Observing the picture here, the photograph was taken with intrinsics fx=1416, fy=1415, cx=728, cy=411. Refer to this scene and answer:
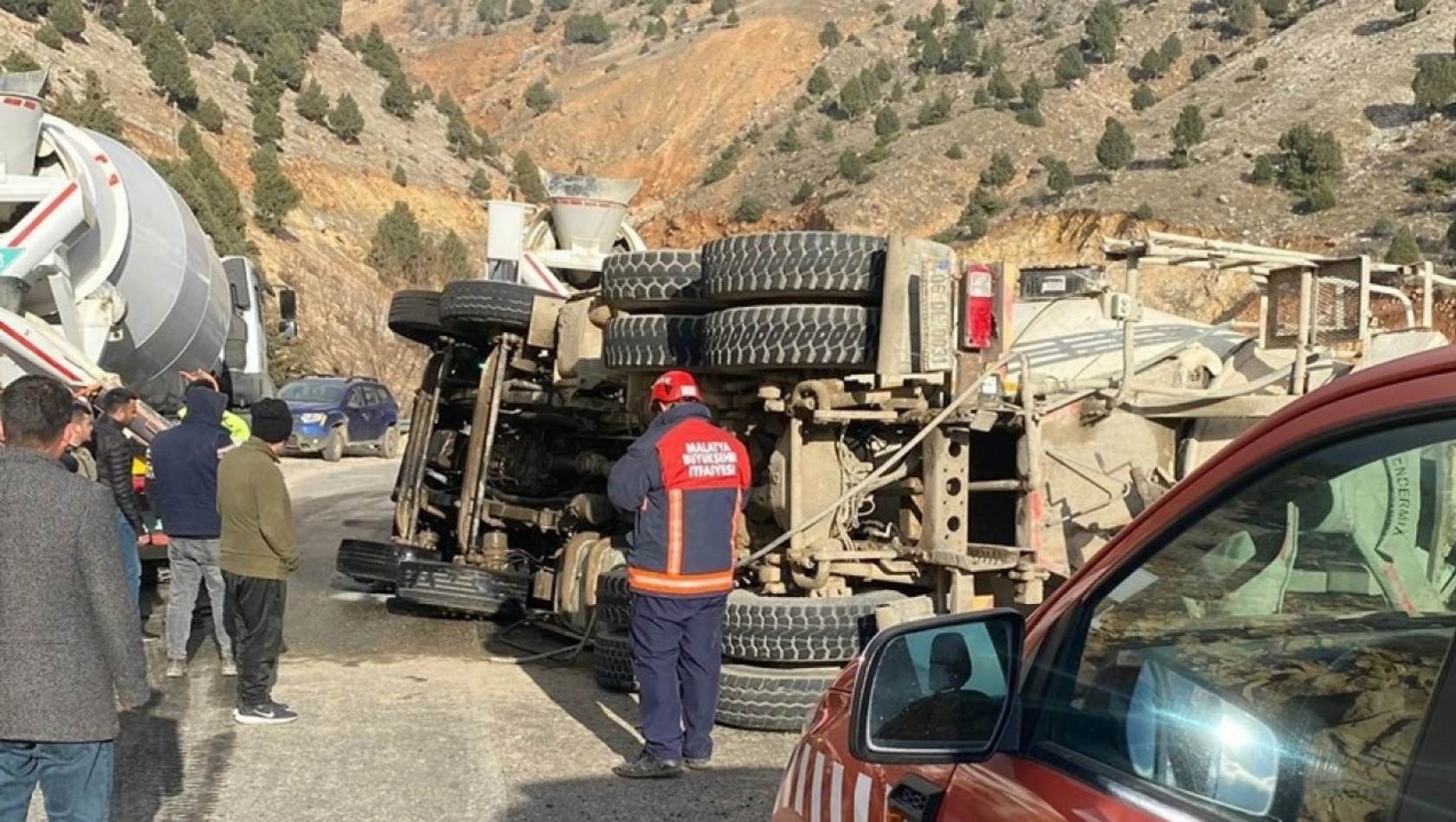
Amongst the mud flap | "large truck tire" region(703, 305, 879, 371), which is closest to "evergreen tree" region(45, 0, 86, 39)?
the mud flap

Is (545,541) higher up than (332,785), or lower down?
higher up

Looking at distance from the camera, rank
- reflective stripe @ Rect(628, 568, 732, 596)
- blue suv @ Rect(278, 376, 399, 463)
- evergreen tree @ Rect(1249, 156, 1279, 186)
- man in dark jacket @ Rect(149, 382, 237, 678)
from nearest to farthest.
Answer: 1. reflective stripe @ Rect(628, 568, 732, 596)
2. man in dark jacket @ Rect(149, 382, 237, 678)
3. blue suv @ Rect(278, 376, 399, 463)
4. evergreen tree @ Rect(1249, 156, 1279, 186)

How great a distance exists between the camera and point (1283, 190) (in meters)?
40.3

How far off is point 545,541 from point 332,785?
13.7 ft

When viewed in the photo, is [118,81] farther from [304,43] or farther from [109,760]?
[109,760]

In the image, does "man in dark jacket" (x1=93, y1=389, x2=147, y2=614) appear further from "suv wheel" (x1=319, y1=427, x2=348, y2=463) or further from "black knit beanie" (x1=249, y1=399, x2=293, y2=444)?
"suv wheel" (x1=319, y1=427, x2=348, y2=463)

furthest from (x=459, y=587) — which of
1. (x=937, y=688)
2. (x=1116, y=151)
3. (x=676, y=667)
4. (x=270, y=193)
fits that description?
(x=1116, y=151)

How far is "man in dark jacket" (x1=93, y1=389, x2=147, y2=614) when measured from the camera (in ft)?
25.9

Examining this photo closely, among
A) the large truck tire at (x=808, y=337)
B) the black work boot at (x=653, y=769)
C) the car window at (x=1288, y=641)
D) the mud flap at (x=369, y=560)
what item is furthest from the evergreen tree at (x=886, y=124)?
the car window at (x=1288, y=641)

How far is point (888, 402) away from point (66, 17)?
45210 millimetres

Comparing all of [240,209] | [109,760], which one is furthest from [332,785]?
[240,209]

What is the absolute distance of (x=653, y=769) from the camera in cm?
561

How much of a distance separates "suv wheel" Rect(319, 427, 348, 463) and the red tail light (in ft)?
59.5

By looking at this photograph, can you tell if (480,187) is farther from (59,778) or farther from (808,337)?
(59,778)
